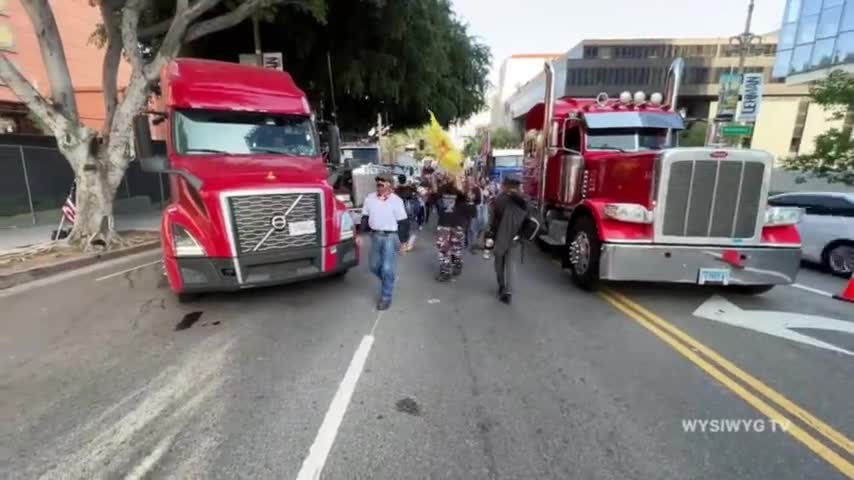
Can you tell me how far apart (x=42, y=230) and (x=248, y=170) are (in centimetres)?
918

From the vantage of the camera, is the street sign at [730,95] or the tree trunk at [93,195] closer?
the tree trunk at [93,195]

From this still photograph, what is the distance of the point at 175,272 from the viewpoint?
17.5 ft

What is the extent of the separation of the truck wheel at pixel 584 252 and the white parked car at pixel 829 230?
203 inches

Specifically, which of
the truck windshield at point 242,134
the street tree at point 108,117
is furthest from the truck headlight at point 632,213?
the street tree at point 108,117

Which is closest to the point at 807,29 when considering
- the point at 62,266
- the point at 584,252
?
the point at 584,252

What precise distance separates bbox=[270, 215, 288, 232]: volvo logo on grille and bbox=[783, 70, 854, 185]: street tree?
14.4m

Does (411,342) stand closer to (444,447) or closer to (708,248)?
(444,447)

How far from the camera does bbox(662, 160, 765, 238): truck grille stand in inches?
A: 225

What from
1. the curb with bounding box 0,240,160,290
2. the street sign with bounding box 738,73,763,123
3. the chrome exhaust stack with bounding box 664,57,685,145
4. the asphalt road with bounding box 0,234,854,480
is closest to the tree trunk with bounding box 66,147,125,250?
the curb with bounding box 0,240,160,290

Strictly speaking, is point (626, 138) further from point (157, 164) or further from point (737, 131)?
point (737, 131)

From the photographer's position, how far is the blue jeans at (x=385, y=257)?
230 inches

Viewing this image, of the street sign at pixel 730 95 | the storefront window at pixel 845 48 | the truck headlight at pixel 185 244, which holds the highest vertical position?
the storefront window at pixel 845 48

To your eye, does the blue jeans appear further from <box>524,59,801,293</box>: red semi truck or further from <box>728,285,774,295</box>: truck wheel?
<box>728,285,774,295</box>: truck wheel

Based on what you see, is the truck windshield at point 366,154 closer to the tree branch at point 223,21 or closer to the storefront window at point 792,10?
the tree branch at point 223,21
